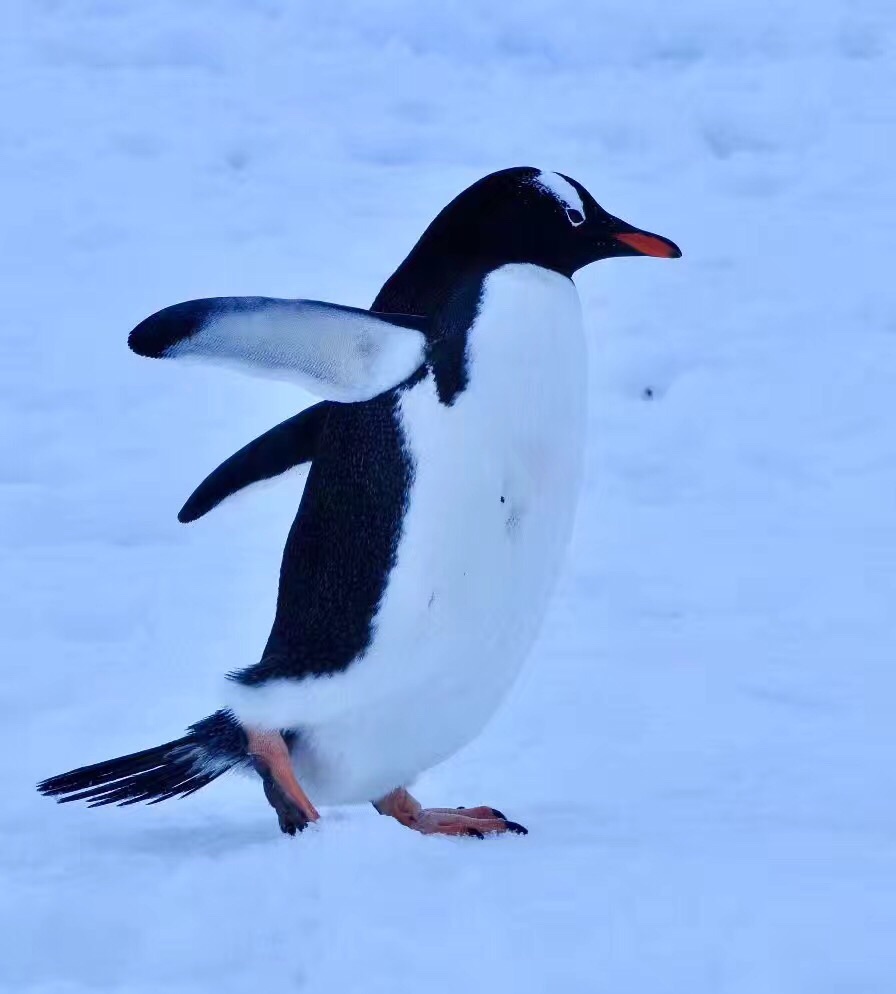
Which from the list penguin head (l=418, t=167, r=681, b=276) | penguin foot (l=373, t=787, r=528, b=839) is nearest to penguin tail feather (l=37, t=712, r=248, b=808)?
penguin foot (l=373, t=787, r=528, b=839)

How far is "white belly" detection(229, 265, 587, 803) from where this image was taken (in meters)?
1.45

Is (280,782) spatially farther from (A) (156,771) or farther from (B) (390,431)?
(B) (390,431)

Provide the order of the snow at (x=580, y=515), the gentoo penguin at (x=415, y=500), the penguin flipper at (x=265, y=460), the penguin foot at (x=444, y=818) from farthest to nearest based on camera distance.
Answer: the penguin flipper at (x=265, y=460)
the penguin foot at (x=444, y=818)
the gentoo penguin at (x=415, y=500)
the snow at (x=580, y=515)

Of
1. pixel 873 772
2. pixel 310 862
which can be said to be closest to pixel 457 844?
pixel 310 862

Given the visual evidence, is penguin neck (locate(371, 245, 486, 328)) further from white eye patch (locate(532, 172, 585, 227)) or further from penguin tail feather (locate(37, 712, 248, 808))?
penguin tail feather (locate(37, 712, 248, 808))

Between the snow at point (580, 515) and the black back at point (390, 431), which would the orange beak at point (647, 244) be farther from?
the snow at point (580, 515)

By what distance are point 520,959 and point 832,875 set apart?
29cm

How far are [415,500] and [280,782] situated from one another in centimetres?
28

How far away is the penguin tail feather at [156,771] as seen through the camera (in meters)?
1.57

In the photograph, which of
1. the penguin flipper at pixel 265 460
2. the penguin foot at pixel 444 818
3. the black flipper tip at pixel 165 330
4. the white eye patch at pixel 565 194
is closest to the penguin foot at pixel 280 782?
the penguin foot at pixel 444 818

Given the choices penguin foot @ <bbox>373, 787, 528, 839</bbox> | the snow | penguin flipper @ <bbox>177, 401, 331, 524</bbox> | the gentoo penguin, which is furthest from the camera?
penguin flipper @ <bbox>177, 401, 331, 524</bbox>

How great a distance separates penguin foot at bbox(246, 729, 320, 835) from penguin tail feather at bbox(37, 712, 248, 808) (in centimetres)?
4

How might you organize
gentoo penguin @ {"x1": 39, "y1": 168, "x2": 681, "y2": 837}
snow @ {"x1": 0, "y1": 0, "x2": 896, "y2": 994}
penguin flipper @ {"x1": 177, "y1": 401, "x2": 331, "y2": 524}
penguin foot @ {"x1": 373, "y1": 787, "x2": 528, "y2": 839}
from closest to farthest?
snow @ {"x1": 0, "y1": 0, "x2": 896, "y2": 994}
gentoo penguin @ {"x1": 39, "y1": 168, "x2": 681, "y2": 837}
penguin foot @ {"x1": 373, "y1": 787, "x2": 528, "y2": 839}
penguin flipper @ {"x1": 177, "y1": 401, "x2": 331, "y2": 524}

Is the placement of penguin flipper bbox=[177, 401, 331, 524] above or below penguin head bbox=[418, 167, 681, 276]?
below
